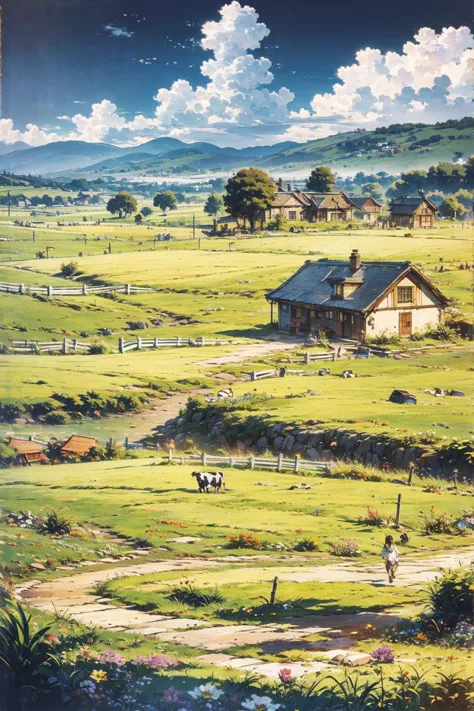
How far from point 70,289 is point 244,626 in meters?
4.12

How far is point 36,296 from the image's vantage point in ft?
33.5

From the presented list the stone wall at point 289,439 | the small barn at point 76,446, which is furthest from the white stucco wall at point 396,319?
the small barn at point 76,446

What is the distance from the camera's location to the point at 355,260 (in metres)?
9.62

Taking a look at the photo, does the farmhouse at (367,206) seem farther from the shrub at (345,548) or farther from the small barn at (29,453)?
the small barn at (29,453)

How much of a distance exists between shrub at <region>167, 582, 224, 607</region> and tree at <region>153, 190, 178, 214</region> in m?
3.68

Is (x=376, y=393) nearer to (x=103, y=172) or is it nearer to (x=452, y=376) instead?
(x=452, y=376)

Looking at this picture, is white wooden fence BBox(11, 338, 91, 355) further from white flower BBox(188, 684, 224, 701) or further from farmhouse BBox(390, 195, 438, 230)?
white flower BBox(188, 684, 224, 701)

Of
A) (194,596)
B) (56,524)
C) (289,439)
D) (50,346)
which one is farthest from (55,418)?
(194,596)

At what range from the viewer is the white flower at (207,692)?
757cm

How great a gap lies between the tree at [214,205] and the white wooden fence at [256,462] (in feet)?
7.19

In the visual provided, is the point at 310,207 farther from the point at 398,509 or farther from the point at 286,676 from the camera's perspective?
the point at 286,676

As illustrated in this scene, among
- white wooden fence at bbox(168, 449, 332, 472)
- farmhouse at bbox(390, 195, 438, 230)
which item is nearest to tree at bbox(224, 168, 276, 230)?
farmhouse at bbox(390, 195, 438, 230)

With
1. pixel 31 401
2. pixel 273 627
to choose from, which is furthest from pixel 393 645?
pixel 31 401

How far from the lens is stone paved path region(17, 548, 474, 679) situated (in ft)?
25.2
